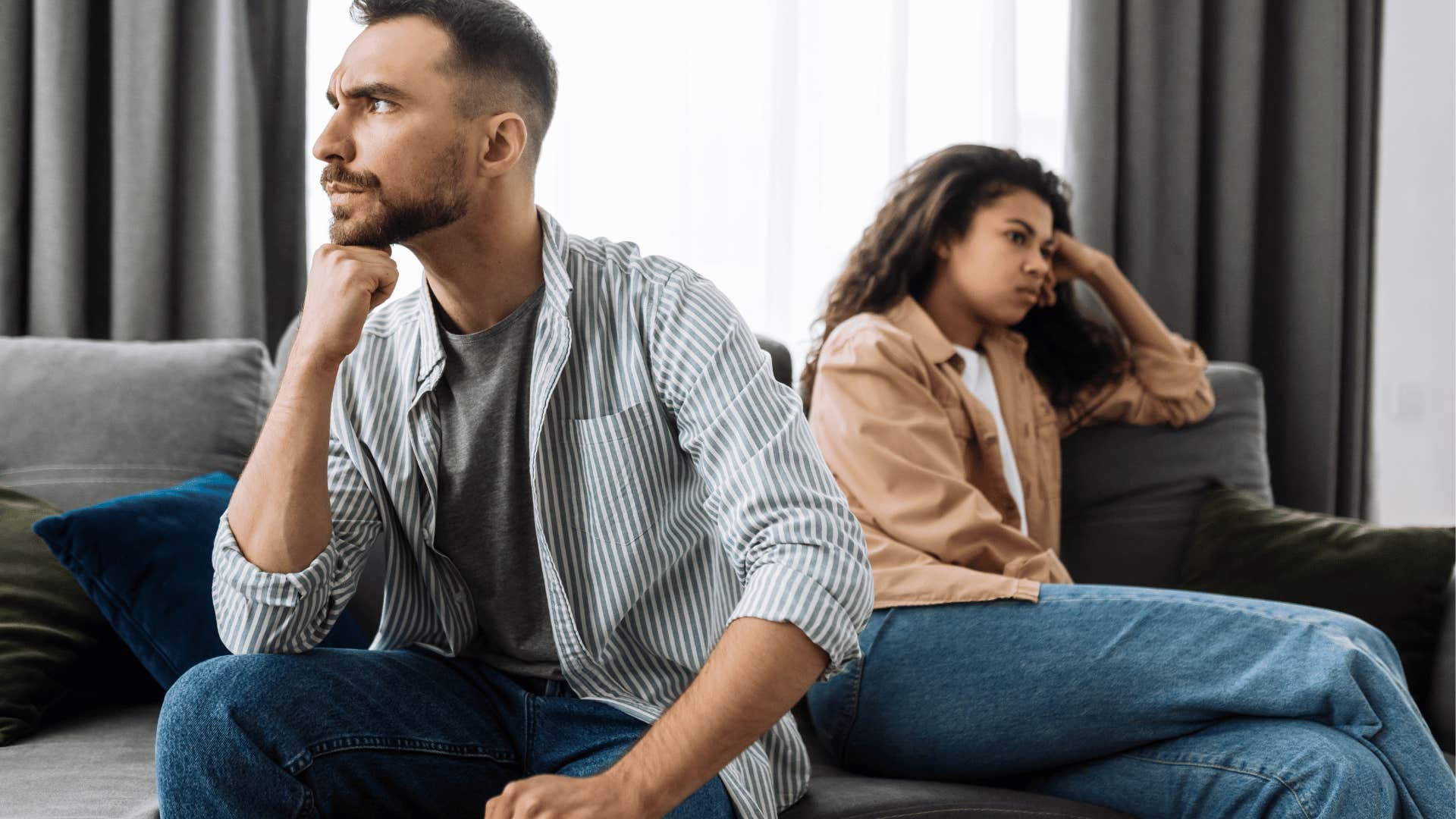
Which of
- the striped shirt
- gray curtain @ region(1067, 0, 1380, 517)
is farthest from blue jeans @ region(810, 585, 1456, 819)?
gray curtain @ region(1067, 0, 1380, 517)

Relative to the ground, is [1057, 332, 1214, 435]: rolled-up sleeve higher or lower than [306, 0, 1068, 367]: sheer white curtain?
lower

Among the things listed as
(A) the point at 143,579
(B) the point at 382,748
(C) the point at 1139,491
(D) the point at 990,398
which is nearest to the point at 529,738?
(B) the point at 382,748

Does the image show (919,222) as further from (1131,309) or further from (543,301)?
(543,301)

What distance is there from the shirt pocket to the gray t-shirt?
2.8 inches

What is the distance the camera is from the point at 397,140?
114 cm

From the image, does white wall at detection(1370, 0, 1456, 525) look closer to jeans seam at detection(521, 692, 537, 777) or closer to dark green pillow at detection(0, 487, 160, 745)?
jeans seam at detection(521, 692, 537, 777)

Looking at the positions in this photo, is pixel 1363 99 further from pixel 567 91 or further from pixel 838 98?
pixel 567 91

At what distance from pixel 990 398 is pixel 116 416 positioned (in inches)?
53.9

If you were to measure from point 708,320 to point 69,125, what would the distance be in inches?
60.1

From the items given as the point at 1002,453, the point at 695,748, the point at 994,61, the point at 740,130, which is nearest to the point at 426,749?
the point at 695,748

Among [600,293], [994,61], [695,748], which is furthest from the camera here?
[994,61]

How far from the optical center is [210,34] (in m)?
2.12

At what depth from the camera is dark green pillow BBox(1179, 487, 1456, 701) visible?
175 centimetres

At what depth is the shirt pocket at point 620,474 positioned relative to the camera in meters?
1.18
